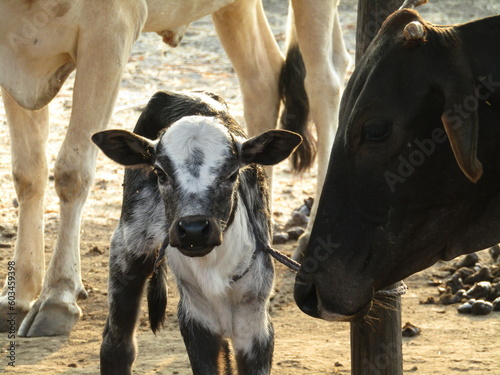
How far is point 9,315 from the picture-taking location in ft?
20.0

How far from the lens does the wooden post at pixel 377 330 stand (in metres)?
4.60

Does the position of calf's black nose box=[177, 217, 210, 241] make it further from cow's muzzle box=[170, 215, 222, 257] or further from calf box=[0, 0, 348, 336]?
calf box=[0, 0, 348, 336]

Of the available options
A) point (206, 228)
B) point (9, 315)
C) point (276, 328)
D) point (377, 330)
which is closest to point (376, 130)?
point (206, 228)

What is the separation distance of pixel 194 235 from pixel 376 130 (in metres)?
0.91

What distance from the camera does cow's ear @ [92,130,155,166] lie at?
452 centimetres

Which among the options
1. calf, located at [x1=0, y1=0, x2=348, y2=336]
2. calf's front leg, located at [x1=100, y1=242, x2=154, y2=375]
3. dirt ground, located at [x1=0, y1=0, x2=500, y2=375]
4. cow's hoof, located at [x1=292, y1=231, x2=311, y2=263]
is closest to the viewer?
calf's front leg, located at [x1=100, y1=242, x2=154, y2=375]

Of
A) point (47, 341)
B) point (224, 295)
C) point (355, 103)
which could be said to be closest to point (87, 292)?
point (47, 341)

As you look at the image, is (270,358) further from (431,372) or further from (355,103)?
(355,103)

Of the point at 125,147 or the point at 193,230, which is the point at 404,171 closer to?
the point at 193,230

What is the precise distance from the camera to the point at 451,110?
332cm

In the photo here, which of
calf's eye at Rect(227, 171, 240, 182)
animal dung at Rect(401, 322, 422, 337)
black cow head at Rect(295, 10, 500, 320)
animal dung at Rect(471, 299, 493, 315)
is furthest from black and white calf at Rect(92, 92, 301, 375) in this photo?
animal dung at Rect(471, 299, 493, 315)

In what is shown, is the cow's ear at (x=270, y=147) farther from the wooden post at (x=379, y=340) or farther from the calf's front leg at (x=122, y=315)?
the calf's front leg at (x=122, y=315)

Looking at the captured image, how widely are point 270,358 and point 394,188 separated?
1.43 m

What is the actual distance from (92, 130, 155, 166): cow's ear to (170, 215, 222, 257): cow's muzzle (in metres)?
0.59
